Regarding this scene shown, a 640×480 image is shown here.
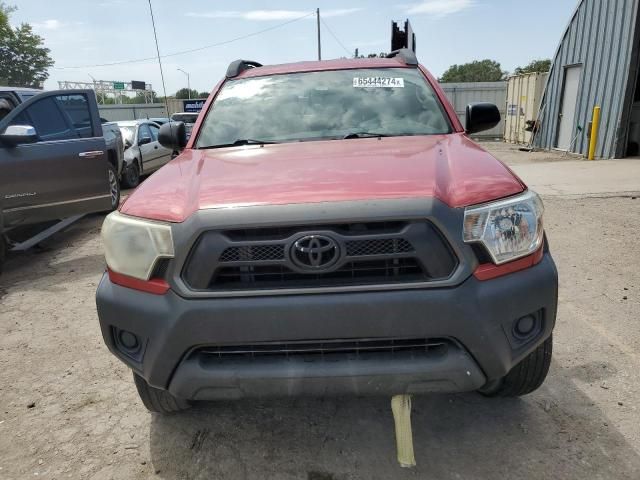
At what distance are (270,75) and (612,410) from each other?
9.53 feet

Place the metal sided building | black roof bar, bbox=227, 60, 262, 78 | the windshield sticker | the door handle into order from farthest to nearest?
the metal sided building → the door handle → black roof bar, bbox=227, 60, 262, 78 → the windshield sticker

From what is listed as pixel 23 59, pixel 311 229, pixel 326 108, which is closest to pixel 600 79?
pixel 326 108

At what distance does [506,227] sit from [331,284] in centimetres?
70

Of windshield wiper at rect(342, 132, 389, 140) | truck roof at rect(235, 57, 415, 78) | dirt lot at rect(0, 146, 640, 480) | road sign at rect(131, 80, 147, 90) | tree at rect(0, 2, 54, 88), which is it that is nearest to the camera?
dirt lot at rect(0, 146, 640, 480)

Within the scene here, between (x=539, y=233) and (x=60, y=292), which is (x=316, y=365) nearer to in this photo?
(x=539, y=233)

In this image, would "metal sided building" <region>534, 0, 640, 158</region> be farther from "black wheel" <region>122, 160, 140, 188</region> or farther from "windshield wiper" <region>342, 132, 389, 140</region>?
"windshield wiper" <region>342, 132, 389, 140</region>

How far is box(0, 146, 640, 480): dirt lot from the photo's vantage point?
223 centimetres

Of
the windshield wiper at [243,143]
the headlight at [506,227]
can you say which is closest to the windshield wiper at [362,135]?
the windshield wiper at [243,143]

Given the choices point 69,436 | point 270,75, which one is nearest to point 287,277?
point 69,436

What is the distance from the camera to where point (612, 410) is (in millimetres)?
2535

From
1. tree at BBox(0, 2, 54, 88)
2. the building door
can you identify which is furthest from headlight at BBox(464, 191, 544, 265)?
tree at BBox(0, 2, 54, 88)

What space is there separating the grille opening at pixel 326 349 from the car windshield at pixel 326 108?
4.70 ft

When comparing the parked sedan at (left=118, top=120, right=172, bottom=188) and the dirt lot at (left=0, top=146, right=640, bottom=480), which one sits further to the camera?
the parked sedan at (left=118, top=120, right=172, bottom=188)

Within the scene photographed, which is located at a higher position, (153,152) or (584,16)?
(584,16)
